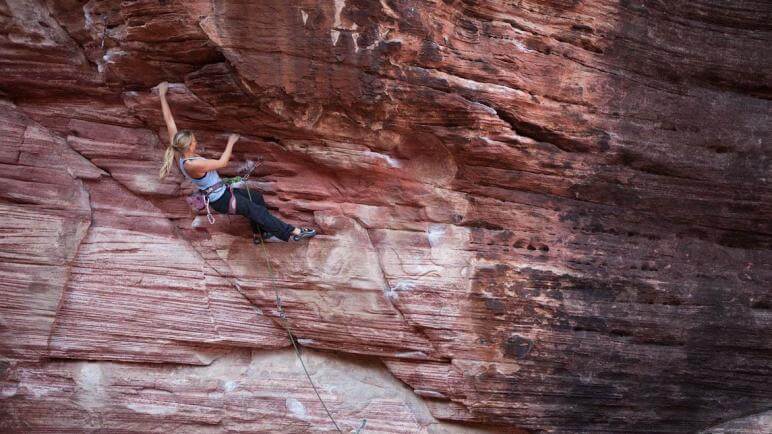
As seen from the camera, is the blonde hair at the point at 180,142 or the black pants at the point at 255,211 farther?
the black pants at the point at 255,211

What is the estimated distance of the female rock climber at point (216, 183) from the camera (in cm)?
633

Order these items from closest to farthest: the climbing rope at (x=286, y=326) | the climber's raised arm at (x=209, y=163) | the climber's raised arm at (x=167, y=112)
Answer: the climber's raised arm at (x=209, y=163), the climber's raised arm at (x=167, y=112), the climbing rope at (x=286, y=326)

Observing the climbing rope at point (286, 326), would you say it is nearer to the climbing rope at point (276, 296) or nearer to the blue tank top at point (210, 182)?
the climbing rope at point (276, 296)

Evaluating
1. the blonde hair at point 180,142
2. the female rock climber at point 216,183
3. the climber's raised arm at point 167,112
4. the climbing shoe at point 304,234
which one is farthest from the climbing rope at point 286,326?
the climber's raised arm at point 167,112

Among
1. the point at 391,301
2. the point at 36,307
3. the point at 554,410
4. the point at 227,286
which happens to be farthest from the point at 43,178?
the point at 554,410

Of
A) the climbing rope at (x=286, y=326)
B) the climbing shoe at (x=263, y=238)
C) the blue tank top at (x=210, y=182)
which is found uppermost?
the blue tank top at (x=210, y=182)

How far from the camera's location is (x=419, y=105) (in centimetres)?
643

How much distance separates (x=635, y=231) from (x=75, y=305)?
6.80 m

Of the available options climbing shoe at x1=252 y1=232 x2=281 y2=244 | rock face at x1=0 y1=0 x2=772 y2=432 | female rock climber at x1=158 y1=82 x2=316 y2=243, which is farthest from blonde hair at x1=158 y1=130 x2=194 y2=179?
climbing shoe at x1=252 y1=232 x2=281 y2=244

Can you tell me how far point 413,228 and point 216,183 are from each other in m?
2.27

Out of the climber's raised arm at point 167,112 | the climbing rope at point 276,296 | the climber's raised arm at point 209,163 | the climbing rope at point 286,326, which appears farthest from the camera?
the climbing rope at point 286,326

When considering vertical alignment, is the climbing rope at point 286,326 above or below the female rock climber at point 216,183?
below

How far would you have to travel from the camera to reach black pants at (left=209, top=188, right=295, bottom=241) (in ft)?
21.8

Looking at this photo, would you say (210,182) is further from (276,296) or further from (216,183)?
(276,296)
